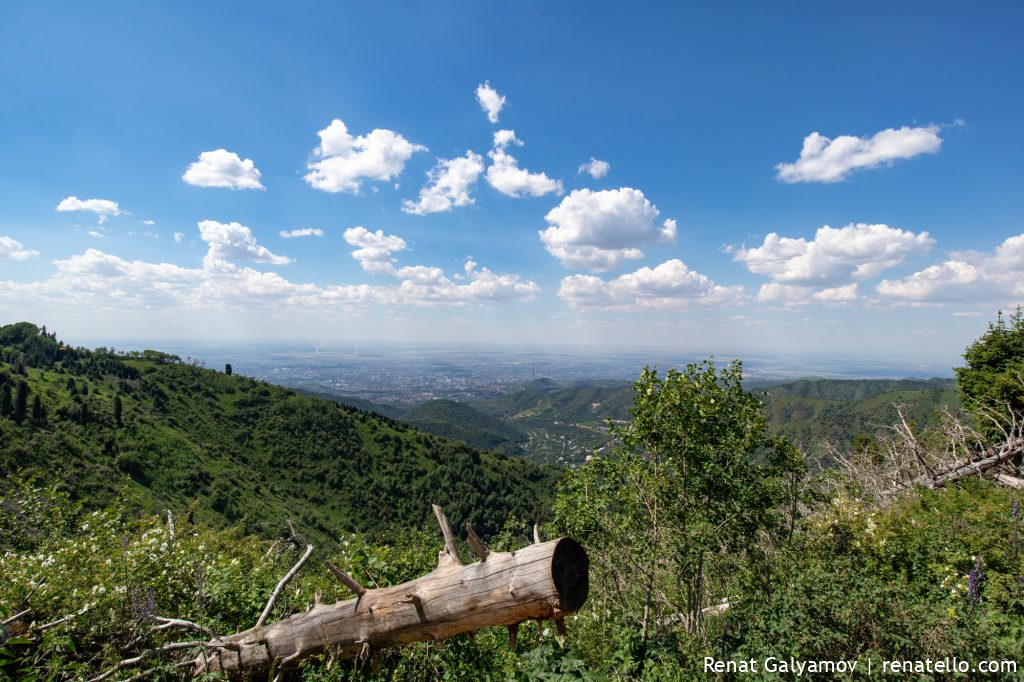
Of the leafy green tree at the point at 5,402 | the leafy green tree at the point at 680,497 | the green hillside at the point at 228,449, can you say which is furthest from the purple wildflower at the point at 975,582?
the leafy green tree at the point at 5,402

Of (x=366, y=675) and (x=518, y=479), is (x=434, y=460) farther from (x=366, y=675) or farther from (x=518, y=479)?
(x=366, y=675)

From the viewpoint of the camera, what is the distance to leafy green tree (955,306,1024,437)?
1838 centimetres

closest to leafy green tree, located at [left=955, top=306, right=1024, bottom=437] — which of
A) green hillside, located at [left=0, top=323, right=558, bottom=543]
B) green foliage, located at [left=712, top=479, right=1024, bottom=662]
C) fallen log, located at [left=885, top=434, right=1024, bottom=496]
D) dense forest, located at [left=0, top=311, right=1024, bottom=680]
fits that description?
dense forest, located at [left=0, top=311, right=1024, bottom=680]

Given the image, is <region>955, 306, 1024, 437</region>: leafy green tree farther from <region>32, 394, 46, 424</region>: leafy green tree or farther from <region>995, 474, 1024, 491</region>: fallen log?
<region>32, 394, 46, 424</region>: leafy green tree

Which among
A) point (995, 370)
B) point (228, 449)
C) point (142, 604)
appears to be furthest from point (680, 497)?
point (228, 449)

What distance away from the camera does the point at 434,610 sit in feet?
13.3

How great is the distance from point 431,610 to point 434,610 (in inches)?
1.4

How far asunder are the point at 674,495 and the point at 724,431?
1597 millimetres

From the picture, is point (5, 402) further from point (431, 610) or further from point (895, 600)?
point (895, 600)

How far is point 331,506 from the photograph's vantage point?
323 feet

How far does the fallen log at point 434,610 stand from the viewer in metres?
3.67

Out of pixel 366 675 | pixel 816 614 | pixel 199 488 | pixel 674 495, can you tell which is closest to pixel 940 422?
pixel 674 495

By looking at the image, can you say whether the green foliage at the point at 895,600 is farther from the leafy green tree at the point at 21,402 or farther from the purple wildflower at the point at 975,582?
the leafy green tree at the point at 21,402

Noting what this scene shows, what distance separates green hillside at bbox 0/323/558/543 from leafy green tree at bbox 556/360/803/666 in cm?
5675
